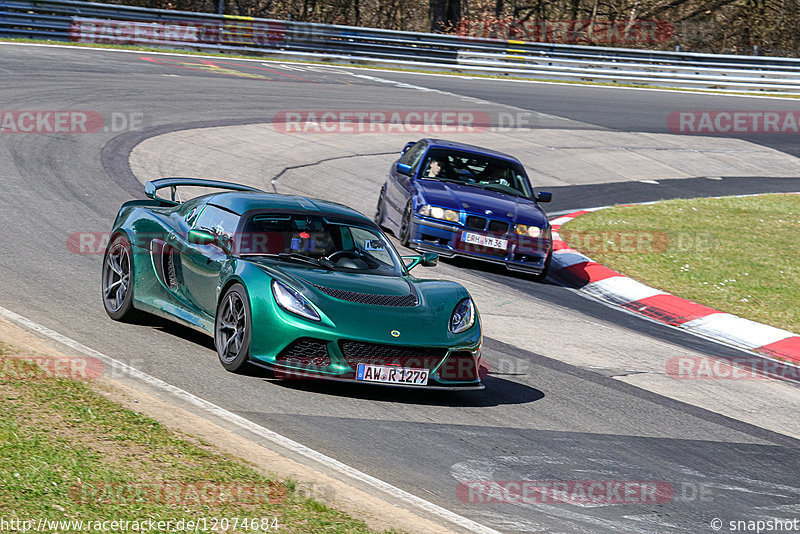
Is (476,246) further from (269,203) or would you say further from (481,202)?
(269,203)

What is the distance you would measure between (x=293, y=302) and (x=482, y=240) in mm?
5895

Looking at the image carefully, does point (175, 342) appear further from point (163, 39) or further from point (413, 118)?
point (163, 39)

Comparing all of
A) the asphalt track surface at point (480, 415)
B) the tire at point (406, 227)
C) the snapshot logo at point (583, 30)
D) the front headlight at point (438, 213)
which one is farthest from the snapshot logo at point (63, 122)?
the snapshot logo at point (583, 30)

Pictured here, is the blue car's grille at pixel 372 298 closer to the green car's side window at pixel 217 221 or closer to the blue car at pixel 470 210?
the green car's side window at pixel 217 221

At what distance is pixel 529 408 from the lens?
24.5 ft

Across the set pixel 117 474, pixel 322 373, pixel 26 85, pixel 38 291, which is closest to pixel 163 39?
pixel 26 85

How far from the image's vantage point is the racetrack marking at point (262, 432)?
5176mm

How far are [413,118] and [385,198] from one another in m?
9.55

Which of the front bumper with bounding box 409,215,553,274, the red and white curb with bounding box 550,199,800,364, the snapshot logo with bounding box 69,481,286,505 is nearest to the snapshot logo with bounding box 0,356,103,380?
the snapshot logo with bounding box 69,481,286,505

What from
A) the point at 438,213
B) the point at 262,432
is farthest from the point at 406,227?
the point at 262,432

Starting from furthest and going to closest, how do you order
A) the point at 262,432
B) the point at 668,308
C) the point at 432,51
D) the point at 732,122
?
the point at 432,51, the point at 732,122, the point at 668,308, the point at 262,432

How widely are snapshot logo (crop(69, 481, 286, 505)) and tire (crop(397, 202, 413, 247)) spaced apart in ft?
26.9

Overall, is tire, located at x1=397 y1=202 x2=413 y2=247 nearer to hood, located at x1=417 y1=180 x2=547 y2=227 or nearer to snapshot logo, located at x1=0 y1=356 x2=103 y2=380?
hood, located at x1=417 y1=180 x2=547 y2=227

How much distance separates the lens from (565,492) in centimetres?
573
